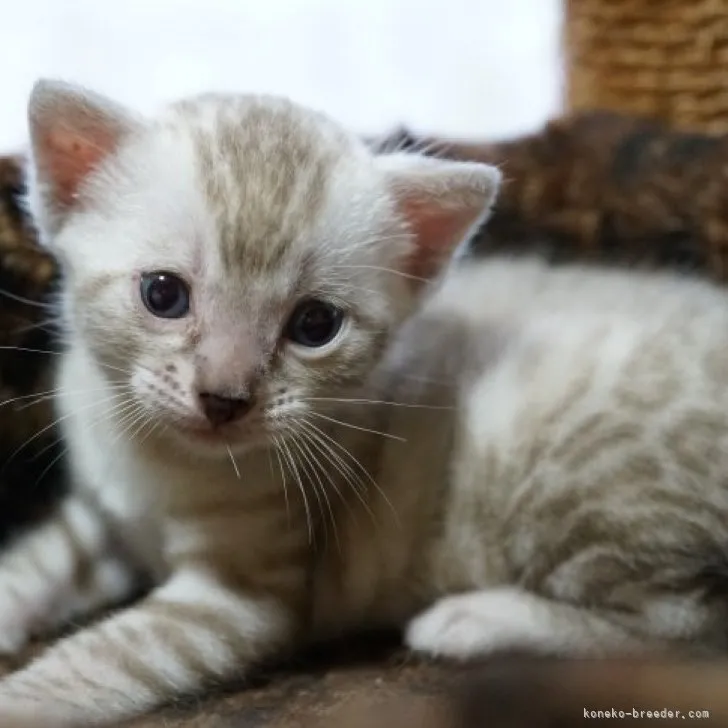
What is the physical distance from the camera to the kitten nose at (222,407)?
110 cm

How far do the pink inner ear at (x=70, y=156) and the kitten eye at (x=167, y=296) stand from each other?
175mm

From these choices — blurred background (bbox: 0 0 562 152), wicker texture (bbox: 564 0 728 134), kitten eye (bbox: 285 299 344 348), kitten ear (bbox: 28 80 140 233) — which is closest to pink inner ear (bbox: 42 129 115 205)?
kitten ear (bbox: 28 80 140 233)

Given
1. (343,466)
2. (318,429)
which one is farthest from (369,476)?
(318,429)

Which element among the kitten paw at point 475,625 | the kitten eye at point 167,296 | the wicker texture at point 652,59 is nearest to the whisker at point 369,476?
the kitten paw at point 475,625

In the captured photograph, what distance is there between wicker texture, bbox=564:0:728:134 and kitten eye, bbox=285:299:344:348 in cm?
122

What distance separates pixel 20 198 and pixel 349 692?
2.69 feet

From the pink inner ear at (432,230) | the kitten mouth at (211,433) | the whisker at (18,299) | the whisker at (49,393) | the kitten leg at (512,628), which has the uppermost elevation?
the pink inner ear at (432,230)

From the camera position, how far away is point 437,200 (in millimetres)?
1282

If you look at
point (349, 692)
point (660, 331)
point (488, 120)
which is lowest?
point (349, 692)

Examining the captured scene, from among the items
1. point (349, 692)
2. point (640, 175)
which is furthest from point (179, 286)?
point (640, 175)

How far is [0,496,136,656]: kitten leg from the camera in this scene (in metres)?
1.36

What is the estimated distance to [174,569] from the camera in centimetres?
134

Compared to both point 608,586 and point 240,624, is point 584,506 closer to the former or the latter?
point 608,586

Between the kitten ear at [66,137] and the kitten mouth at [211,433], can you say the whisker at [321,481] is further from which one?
the kitten ear at [66,137]
